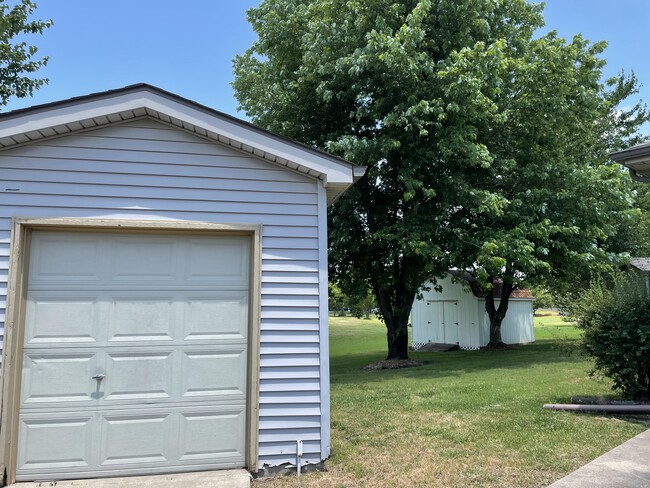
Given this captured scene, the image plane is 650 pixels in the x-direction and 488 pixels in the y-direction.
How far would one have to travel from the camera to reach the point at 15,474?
4371mm

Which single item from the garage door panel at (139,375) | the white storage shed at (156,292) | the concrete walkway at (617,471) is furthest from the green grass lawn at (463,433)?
the garage door panel at (139,375)

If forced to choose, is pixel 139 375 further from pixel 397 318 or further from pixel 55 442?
pixel 397 318

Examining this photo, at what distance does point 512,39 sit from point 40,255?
14718 mm

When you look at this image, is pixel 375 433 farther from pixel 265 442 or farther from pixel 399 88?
pixel 399 88

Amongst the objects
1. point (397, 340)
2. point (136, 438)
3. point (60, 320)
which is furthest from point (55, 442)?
point (397, 340)

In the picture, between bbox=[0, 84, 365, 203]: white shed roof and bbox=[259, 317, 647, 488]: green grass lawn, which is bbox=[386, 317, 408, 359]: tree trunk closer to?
bbox=[259, 317, 647, 488]: green grass lawn

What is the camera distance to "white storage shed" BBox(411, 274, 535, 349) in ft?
71.8

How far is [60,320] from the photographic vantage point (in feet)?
15.1

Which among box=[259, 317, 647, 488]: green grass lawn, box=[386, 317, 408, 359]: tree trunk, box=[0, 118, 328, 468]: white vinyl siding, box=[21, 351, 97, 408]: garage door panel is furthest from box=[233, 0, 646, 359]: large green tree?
box=[21, 351, 97, 408]: garage door panel

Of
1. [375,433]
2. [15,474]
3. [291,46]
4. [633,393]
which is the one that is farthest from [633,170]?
[291,46]

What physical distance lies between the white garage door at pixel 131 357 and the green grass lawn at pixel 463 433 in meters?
1.05

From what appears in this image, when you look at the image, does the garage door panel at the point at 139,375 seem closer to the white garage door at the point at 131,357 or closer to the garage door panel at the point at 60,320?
the white garage door at the point at 131,357

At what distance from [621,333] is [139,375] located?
246 inches

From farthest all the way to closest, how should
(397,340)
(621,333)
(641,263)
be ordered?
(641,263)
(397,340)
(621,333)
